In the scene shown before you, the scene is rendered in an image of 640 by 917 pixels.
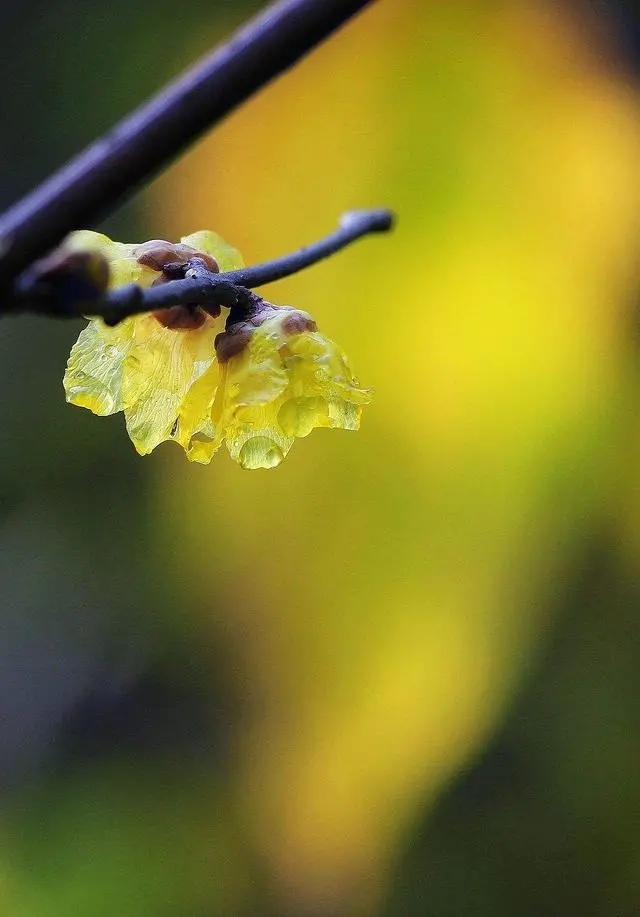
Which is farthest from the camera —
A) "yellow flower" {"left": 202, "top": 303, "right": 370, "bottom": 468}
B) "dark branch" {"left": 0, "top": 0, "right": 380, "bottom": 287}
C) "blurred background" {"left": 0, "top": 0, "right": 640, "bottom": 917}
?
"blurred background" {"left": 0, "top": 0, "right": 640, "bottom": 917}

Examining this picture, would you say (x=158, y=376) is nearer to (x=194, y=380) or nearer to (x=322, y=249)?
(x=194, y=380)

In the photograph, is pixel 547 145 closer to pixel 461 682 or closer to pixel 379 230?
pixel 461 682

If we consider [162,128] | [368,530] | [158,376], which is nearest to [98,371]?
[158,376]

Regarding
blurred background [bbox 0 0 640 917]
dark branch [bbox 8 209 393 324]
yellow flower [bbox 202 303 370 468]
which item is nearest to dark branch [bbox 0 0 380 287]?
dark branch [bbox 8 209 393 324]

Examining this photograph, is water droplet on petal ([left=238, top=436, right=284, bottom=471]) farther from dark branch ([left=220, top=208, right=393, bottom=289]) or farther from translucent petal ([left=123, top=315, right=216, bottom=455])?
dark branch ([left=220, top=208, right=393, bottom=289])

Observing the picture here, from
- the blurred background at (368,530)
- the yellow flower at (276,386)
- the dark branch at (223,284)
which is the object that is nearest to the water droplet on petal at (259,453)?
the yellow flower at (276,386)

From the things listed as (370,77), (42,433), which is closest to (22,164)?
(42,433)
